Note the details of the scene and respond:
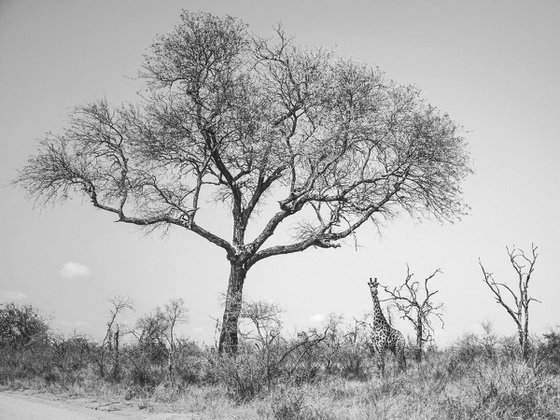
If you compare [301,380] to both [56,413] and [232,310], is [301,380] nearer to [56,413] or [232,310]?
[232,310]

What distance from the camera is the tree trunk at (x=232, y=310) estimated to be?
10398mm

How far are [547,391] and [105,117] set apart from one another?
15.0m

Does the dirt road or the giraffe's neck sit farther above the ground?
the giraffe's neck

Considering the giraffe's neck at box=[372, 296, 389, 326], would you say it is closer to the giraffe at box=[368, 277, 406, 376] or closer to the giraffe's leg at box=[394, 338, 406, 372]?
the giraffe at box=[368, 277, 406, 376]

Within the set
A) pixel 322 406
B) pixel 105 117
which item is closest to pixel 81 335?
pixel 105 117

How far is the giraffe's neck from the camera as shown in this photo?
473 inches

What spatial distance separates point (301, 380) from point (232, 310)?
3.37m

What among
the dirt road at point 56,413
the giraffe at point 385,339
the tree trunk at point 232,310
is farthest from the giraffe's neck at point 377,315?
the dirt road at point 56,413

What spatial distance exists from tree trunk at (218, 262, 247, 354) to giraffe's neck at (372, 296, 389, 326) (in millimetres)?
4485

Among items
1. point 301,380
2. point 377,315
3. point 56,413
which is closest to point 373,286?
point 377,315

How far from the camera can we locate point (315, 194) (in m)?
13.4

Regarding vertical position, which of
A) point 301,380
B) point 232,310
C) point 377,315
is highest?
point 232,310

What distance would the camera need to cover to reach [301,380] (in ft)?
28.7

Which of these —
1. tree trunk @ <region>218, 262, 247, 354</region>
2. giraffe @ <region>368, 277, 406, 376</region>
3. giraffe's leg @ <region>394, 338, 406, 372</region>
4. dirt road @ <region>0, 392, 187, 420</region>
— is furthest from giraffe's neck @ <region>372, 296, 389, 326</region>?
dirt road @ <region>0, 392, 187, 420</region>
